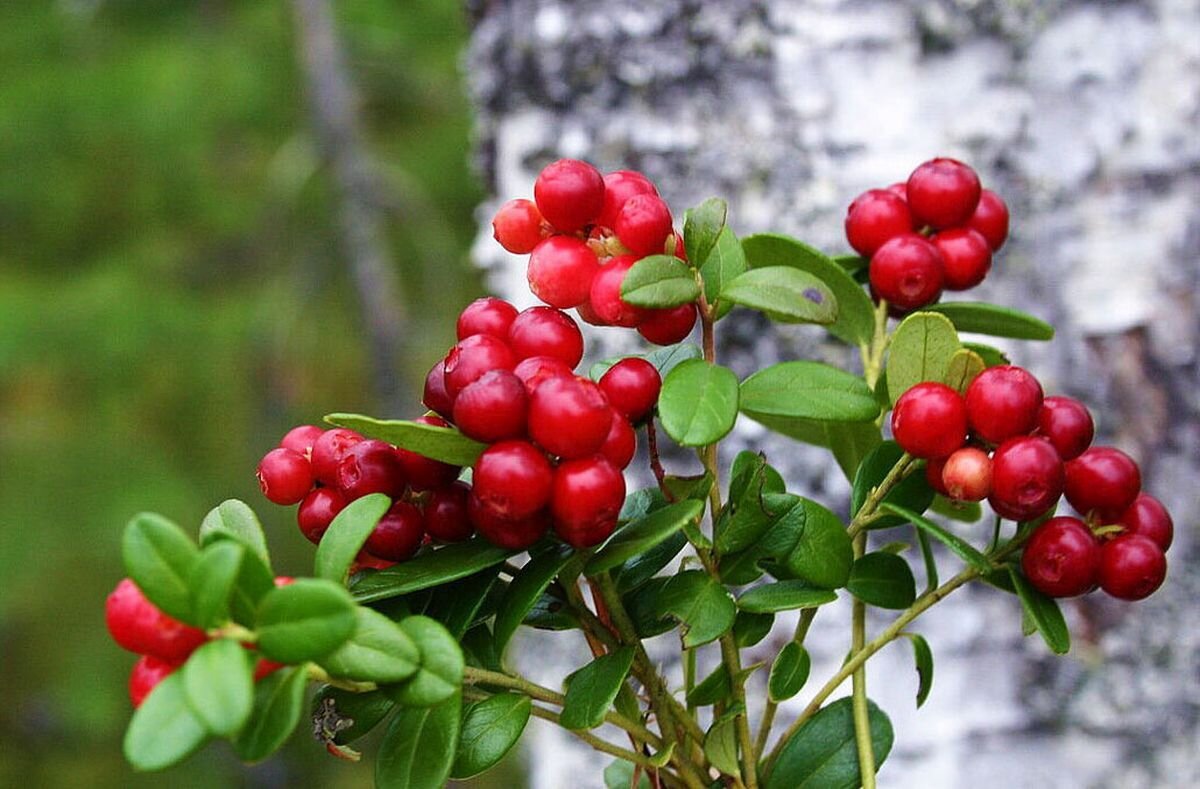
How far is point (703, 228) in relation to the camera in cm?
38

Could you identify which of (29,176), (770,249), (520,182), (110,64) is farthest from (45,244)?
(770,249)

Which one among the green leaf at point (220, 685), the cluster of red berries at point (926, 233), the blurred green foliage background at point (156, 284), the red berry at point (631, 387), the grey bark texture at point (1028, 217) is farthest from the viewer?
the blurred green foliage background at point (156, 284)

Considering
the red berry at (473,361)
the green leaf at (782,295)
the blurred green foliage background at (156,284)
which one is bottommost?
the blurred green foliage background at (156,284)

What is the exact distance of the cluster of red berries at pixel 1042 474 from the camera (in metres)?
0.37

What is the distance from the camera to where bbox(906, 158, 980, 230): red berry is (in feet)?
1.57

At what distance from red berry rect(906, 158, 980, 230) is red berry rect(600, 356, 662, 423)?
0.17m

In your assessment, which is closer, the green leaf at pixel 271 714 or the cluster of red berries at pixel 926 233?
the green leaf at pixel 271 714

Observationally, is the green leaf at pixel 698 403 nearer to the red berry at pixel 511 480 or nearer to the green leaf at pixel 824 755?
the red berry at pixel 511 480

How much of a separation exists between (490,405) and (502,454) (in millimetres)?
14

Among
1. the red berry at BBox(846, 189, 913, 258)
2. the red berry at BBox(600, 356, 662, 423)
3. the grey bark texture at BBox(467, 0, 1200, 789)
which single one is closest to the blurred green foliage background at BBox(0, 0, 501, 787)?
the grey bark texture at BBox(467, 0, 1200, 789)

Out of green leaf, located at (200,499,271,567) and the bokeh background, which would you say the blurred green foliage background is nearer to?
the bokeh background

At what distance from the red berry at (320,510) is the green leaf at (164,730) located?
0.10 m

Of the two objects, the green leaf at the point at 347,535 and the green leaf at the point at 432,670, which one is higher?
the green leaf at the point at 347,535

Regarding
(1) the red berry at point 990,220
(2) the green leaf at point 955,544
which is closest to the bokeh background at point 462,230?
(1) the red berry at point 990,220
